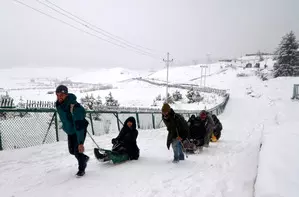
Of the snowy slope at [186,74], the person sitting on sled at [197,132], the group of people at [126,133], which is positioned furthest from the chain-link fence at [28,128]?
the snowy slope at [186,74]

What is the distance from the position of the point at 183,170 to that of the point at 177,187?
1.26m

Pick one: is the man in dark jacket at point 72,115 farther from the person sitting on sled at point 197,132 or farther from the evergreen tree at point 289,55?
the evergreen tree at point 289,55

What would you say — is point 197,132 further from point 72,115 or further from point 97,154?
point 72,115

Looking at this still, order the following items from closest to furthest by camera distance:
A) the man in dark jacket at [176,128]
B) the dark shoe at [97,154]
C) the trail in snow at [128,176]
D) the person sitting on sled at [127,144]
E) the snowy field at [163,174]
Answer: the snowy field at [163,174] < the trail in snow at [128,176] < the dark shoe at [97,154] < the person sitting on sled at [127,144] < the man in dark jacket at [176,128]

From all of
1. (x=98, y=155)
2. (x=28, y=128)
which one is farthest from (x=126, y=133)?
(x=28, y=128)

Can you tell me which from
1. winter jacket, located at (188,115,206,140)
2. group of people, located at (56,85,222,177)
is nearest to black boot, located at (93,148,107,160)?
group of people, located at (56,85,222,177)

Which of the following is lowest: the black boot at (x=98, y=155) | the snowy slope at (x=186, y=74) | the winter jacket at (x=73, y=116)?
the black boot at (x=98, y=155)

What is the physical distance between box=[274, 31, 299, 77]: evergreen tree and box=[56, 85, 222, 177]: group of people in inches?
1942

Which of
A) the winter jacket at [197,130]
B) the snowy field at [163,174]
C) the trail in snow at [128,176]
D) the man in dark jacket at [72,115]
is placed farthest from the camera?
the winter jacket at [197,130]

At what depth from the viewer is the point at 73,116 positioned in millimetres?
4934

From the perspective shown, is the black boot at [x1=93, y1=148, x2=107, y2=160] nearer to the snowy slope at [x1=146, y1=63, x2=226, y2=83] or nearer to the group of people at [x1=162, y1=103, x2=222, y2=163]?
the group of people at [x1=162, y1=103, x2=222, y2=163]

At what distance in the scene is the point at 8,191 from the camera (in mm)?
4527

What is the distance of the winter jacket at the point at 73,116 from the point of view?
4.94 m

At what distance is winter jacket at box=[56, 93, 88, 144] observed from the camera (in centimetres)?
494
